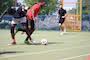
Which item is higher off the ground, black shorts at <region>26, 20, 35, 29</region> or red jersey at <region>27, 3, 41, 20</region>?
red jersey at <region>27, 3, 41, 20</region>

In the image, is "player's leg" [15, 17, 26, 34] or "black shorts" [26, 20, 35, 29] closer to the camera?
"player's leg" [15, 17, 26, 34]

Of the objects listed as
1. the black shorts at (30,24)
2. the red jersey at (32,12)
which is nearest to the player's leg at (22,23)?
the black shorts at (30,24)

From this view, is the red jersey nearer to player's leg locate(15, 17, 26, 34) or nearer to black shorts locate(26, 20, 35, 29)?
black shorts locate(26, 20, 35, 29)

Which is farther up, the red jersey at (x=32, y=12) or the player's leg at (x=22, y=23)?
the red jersey at (x=32, y=12)

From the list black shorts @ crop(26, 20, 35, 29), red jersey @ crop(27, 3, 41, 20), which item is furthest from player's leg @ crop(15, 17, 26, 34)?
red jersey @ crop(27, 3, 41, 20)

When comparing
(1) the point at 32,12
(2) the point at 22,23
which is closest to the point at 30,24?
(2) the point at 22,23

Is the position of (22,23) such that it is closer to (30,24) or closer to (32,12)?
(30,24)

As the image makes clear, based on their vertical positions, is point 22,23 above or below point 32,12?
below

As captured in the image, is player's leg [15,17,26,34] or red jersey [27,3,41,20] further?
red jersey [27,3,41,20]

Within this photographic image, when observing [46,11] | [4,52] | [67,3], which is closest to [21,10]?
[4,52]

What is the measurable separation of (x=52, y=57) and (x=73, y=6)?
2162 cm

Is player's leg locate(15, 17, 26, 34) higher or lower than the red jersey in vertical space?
lower

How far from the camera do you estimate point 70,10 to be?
112 ft

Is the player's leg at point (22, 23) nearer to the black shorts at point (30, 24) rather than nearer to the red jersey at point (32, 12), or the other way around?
the black shorts at point (30, 24)
